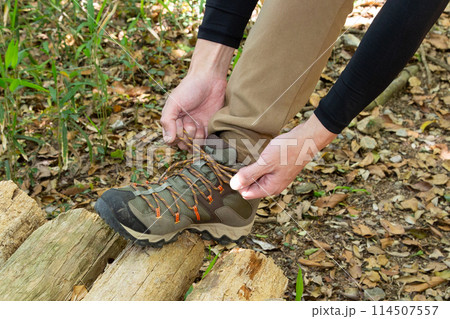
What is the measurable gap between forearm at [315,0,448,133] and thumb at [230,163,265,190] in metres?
0.21

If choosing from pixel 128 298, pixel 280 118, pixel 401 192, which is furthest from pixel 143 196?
pixel 401 192

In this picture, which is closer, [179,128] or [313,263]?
[179,128]

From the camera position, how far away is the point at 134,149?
2129 mm

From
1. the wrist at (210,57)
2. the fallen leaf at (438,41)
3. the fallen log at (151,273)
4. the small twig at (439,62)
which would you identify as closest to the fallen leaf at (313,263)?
the fallen log at (151,273)

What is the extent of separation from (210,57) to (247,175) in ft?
1.41

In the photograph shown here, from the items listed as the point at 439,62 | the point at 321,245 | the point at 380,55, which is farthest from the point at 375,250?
the point at 439,62

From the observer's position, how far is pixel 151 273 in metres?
1.24

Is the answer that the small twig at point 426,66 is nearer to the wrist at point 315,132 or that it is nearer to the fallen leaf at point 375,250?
the fallen leaf at point 375,250

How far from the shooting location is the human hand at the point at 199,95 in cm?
142

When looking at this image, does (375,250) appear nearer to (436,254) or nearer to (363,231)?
(363,231)

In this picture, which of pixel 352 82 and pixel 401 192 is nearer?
pixel 352 82

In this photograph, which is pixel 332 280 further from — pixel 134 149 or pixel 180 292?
pixel 134 149

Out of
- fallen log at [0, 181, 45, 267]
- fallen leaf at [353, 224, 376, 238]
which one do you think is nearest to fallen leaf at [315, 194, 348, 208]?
fallen leaf at [353, 224, 376, 238]
